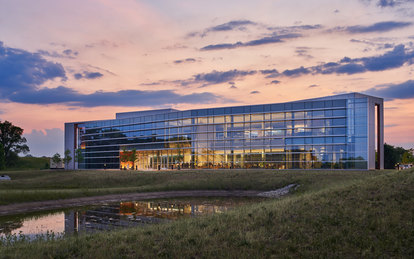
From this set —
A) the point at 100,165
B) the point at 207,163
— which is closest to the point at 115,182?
the point at 207,163

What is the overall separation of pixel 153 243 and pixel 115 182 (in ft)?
144

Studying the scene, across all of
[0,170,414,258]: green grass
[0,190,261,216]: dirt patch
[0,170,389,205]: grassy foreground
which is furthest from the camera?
[0,170,389,205]: grassy foreground

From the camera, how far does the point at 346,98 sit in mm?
72375

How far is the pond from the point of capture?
70.5 feet

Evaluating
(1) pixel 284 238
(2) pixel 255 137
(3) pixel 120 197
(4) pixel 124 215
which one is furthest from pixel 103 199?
(2) pixel 255 137

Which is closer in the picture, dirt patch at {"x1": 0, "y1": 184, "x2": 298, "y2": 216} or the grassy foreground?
dirt patch at {"x1": 0, "y1": 184, "x2": 298, "y2": 216}

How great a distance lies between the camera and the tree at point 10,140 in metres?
115

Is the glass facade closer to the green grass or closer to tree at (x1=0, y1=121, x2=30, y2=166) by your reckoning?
tree at (x1=0, y1=121, x2=30, y2=166)

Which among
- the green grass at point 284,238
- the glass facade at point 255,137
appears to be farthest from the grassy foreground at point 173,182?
the green grass at point 284,238

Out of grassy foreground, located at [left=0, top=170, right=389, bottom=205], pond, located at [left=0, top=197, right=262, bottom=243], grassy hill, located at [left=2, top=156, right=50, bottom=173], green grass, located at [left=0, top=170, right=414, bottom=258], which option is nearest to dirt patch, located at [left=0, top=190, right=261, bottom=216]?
grassy foreground, located at [left=0, top=170, right=389, bottom=205]

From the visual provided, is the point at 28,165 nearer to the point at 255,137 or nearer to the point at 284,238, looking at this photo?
the point at 255,137

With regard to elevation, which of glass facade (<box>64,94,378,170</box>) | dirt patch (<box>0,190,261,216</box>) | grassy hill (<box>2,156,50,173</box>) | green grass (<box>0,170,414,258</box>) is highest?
glass facade (<box>64,94,378,170</box>)

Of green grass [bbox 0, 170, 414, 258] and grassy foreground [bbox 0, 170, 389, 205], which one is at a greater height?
green grass [bbox 0, 170, 414, 258]

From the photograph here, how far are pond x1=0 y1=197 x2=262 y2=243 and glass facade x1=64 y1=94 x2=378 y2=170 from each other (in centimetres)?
4780
